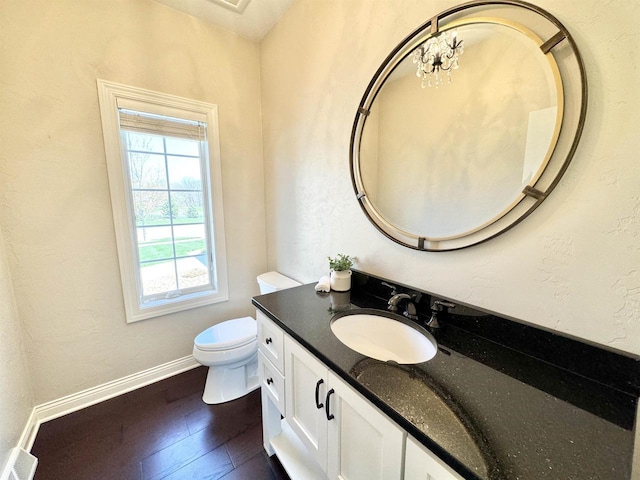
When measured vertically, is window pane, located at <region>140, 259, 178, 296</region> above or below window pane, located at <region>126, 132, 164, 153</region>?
below

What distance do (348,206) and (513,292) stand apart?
0.85m

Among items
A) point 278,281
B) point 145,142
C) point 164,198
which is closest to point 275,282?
point 278,281

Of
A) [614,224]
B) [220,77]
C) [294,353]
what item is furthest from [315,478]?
[220,77]

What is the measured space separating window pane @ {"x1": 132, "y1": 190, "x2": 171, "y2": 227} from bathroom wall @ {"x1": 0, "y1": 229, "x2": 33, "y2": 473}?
2.07 feet

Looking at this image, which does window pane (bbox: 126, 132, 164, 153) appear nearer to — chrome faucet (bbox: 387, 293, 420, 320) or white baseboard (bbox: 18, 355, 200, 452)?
white baseboard (bbox: 18, 355, 200, 452)

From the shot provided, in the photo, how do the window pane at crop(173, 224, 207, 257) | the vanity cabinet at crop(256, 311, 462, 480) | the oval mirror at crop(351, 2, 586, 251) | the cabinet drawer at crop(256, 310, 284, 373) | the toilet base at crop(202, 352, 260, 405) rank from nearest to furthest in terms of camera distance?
the vanity cabinet at crop(256, 311, 462, 480) < the oval mirror at crop(351, 2, 586, 251) < the cabinet drawer at crop(256, 310, 284, 373) < the toilet base at crop(202, 352, 260, 405) < the window pane at crop(173, 224, 207, 257)

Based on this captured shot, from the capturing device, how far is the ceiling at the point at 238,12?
1.62m

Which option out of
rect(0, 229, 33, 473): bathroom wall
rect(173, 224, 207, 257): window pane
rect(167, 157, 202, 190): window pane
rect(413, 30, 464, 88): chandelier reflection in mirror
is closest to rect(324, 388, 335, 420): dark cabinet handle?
rect(413, 30, 464, 88): chandelier reflection in mirror

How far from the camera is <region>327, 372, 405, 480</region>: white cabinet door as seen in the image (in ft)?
2.04

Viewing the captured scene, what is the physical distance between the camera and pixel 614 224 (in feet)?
2.14

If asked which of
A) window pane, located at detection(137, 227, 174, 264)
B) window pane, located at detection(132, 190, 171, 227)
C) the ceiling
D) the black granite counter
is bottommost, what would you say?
the black granite counter

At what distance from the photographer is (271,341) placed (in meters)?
1.15

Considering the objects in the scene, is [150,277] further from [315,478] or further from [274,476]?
[315,478]

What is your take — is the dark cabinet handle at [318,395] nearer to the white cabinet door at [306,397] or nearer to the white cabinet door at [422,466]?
the white cabinet door at [306,397]
